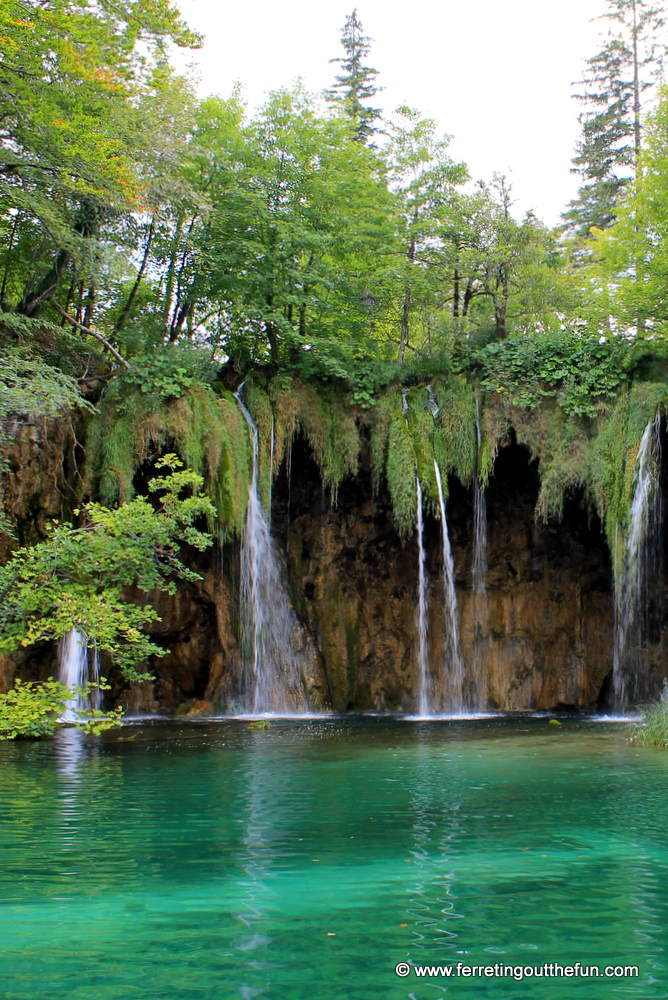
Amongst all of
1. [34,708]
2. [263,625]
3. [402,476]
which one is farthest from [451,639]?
[34,708]

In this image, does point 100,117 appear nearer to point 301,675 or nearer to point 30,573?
A: point 30,573

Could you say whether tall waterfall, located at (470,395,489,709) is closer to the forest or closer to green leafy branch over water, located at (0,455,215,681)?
the forest

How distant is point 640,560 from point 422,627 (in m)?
4.62

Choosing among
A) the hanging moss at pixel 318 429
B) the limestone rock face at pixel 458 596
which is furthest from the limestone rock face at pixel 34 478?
the limestone rock face at pixel 458 596

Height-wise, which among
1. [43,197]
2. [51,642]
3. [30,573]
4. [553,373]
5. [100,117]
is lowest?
[51,642]

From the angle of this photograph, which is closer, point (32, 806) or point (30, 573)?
point (32, 806)

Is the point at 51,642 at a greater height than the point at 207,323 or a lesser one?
lesser

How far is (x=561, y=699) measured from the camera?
18.2 m

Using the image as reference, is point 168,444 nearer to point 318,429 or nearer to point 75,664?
point 318,429

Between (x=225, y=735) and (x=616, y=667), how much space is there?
8.48 metres

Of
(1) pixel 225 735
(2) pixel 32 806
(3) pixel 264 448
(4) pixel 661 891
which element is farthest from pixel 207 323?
(4) pixel 661 891

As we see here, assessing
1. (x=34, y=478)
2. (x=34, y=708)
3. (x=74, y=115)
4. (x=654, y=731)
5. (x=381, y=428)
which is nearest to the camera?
(x=34, y=708)

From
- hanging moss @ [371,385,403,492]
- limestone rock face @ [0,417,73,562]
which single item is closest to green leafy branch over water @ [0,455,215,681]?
limestone rock face @ [0,417,73,562]

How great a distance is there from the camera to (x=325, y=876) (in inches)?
196
